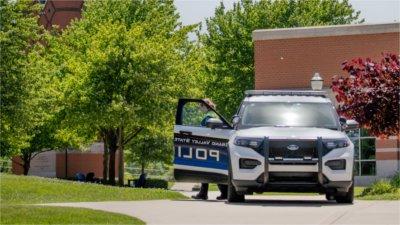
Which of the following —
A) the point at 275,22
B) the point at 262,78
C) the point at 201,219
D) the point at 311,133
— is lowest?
the point at 201,219

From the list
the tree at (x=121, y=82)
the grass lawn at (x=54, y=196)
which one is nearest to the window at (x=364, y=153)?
the tree at (x=121, y=82)

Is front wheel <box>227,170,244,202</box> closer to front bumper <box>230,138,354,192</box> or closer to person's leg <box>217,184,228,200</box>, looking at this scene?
front bumper <box>230,138,354,192</box>

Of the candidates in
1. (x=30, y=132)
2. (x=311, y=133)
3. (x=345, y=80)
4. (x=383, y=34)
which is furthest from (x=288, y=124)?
(x=30, y=132)

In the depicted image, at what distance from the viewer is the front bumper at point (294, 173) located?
14.5 m

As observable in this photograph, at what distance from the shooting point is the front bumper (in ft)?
47.7

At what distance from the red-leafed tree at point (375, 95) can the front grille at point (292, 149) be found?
635cm

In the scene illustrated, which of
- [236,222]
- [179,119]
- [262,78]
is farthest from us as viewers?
[262,78]

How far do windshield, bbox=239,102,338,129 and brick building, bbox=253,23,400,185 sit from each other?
2698cm

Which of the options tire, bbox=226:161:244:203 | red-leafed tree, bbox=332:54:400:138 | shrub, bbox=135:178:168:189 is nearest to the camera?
tire, bbox=226:161:244:203

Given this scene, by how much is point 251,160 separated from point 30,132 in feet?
129

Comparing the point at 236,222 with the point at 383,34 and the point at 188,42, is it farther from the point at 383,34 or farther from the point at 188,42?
the point at 188,42

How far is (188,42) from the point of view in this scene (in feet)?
181

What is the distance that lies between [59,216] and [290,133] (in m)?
4.06

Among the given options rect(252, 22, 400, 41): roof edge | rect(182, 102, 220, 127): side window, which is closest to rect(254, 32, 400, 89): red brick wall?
rect(252, 22, 400, 41): roof edge
